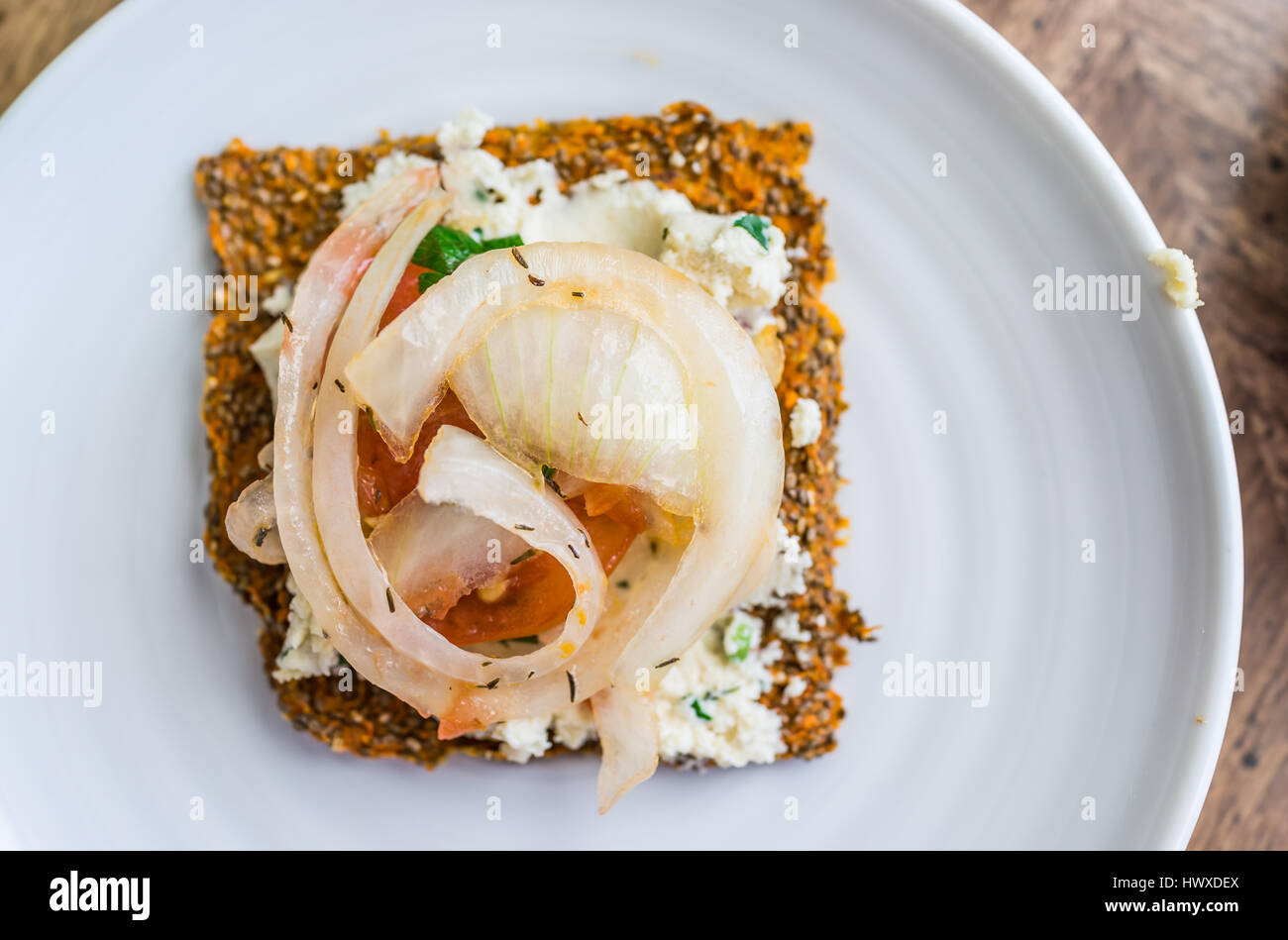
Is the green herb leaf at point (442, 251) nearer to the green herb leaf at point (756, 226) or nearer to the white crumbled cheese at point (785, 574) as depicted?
the green herb leaf at point (756, 226)

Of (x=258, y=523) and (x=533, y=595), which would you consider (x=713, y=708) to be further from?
(x=258, y=523)

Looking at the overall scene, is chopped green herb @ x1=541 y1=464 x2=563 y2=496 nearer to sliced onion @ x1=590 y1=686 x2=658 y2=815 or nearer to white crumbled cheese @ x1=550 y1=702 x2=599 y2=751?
sliced onion @ x1=590 y1=686 x2=658 y2=815

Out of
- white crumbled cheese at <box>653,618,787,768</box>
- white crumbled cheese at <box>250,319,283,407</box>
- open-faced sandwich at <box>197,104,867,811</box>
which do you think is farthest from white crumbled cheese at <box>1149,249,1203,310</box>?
white crumbled cheese at <box>250,319,283,407</box>

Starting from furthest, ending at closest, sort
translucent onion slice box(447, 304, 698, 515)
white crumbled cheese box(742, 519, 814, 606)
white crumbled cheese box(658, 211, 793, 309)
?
white crumbled cheese box(742, 519, 814, 606) < white crumbled cheese box(658, 211, 793, 309) < translucent onion slice box(447, 304, 698, 515)

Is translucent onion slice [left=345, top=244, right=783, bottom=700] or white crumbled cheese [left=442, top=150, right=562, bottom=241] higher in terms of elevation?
white crumbled cheese [left=442, top=150, right=562, bottom=241]

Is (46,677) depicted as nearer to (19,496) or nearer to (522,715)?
(19,496)

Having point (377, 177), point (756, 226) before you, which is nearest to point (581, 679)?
point (756, 226)

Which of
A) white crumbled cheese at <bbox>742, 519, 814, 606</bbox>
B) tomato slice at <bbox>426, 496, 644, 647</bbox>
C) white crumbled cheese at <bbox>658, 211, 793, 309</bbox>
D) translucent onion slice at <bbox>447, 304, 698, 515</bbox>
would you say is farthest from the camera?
white crumbled cheese at <bbox>742, 519, 814, 606</bbox>

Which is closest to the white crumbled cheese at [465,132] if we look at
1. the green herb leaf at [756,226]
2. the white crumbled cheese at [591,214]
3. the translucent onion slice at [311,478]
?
the white crumbled cheese at [591,214]
